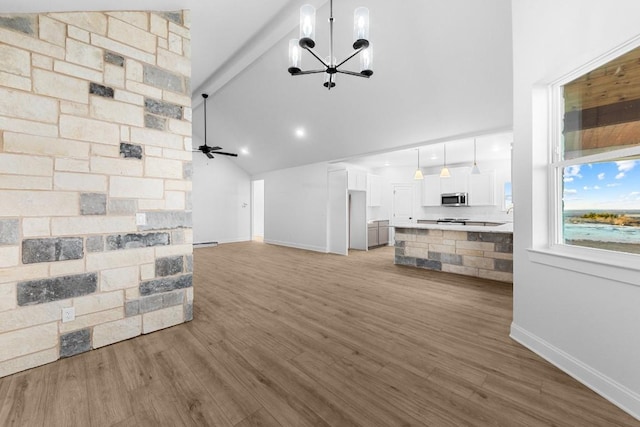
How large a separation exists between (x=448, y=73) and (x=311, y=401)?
4158 millimetres

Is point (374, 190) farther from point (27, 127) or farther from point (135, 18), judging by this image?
point (27, 127)

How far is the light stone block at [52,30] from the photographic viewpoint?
1951 mm

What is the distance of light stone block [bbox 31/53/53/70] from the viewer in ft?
6.31

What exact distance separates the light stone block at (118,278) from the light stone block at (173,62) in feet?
6.79

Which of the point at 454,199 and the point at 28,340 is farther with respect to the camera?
the point at 454,199

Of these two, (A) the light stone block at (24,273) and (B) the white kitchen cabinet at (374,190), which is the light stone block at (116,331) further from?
(B) the white kitchen cabinet at (374,190)

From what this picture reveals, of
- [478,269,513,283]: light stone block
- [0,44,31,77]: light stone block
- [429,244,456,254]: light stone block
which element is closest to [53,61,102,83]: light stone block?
[0,44,31,77]: light stone block

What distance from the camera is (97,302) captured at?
7.15ft

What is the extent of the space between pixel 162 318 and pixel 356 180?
219 inches

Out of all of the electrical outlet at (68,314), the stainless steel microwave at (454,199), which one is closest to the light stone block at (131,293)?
the electrical outlet at (68,314)

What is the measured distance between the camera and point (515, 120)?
→ 2195 mm

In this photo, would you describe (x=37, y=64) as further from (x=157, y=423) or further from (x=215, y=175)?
(x=215, y=175)

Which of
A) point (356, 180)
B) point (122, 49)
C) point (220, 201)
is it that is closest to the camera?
point (122, 49)

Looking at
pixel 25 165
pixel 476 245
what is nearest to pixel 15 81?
pixel 25 165
